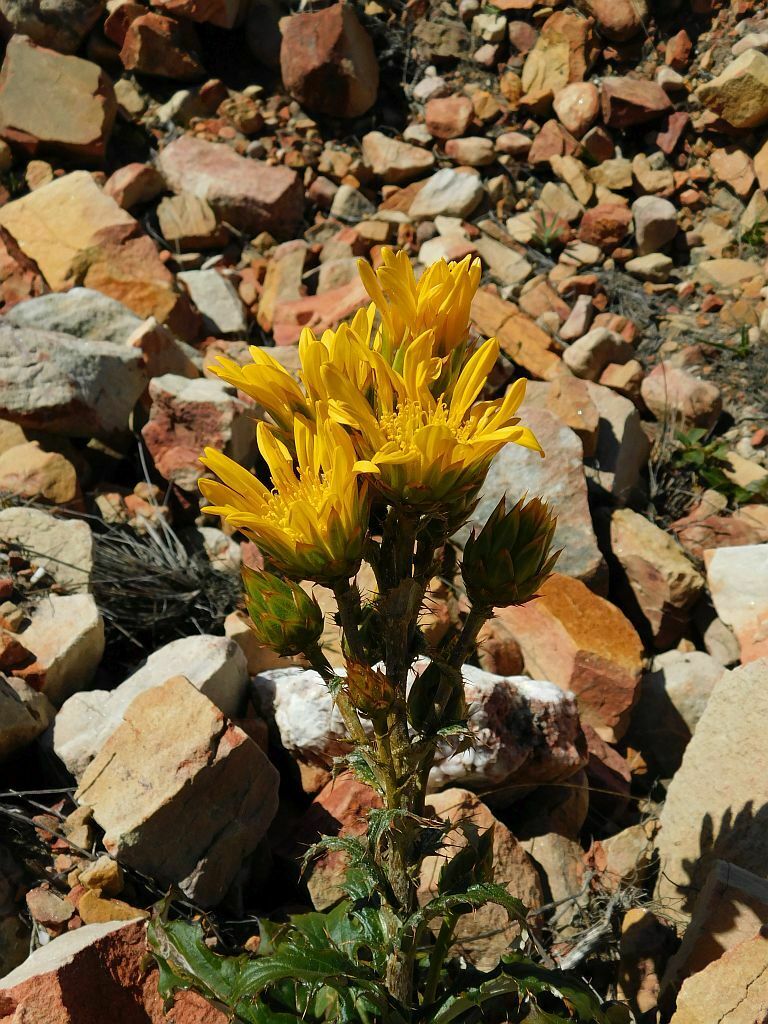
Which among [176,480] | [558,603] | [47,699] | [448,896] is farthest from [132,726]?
→ [558,603]

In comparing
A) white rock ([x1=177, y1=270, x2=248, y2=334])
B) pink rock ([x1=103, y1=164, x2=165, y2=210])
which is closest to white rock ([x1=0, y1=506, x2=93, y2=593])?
white rock ([x1=177, y1=270, x2=248, y2=334])

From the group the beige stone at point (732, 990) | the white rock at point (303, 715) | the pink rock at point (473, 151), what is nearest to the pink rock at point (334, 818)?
the white rock at point (303, 715)

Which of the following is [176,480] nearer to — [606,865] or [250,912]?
[250,912]

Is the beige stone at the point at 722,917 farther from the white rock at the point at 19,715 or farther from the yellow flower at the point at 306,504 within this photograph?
the white rock at the point at 19,715

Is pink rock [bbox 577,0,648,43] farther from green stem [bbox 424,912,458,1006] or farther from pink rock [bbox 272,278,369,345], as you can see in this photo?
green stem [bbox 424,912,458,1006]

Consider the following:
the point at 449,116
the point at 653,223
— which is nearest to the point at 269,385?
the point at 653,223

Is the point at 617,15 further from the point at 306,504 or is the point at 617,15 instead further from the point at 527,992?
the point at 527,992
